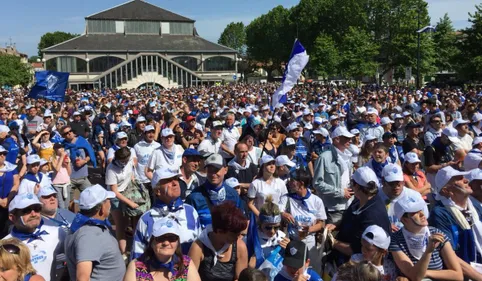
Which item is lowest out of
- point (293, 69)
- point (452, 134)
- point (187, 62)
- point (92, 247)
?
point (92, 247)

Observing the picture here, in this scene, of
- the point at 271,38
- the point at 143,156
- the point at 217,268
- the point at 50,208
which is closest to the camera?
the point at 217,268

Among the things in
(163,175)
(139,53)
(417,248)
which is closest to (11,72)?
(139,53)

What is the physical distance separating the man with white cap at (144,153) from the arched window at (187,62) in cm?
6126

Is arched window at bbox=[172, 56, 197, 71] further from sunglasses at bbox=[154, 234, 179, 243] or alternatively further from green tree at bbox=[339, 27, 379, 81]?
sunglasses at bbox=[154, 234, 179, 243]

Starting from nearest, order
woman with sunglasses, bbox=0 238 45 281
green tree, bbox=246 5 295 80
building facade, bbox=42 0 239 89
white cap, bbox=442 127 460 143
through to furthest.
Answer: woman with sunglasses, bbox=0 238 45 281 → white cap, bbox=442 127 460 143 → building facade, bbox=42 0 239 89 → green tree, bbox=246 5 295 80

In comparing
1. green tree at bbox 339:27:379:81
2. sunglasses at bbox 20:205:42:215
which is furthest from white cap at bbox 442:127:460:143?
green tree at bbox 339:27:379:81

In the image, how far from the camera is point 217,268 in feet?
11.8

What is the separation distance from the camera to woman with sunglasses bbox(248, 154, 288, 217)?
5508 millimetres

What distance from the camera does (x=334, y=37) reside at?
7131 centimetres

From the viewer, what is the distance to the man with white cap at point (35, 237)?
373 cm

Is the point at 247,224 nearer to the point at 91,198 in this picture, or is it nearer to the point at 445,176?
the point at 91,198

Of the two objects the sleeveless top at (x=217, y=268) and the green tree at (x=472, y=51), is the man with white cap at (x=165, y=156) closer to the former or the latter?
the sleeveless top at (x=217, y=268)

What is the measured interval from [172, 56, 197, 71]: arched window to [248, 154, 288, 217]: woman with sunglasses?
63349mm

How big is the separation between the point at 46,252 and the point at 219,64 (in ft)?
221
